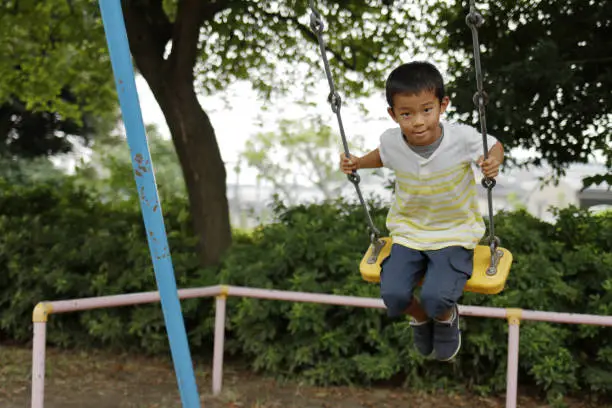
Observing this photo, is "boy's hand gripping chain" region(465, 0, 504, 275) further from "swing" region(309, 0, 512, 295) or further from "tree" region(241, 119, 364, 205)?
"tree" region(241, 119, 364, 205)

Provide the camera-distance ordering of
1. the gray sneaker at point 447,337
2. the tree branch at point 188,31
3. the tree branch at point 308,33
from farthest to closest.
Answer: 1. the tree branch at point 308,33
2. the tree branch at point 188,31
3. the gray sneaker at point 447,337

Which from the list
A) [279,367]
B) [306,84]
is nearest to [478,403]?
[279,367]

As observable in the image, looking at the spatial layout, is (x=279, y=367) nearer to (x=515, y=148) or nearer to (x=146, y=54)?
(x=515, y=148)

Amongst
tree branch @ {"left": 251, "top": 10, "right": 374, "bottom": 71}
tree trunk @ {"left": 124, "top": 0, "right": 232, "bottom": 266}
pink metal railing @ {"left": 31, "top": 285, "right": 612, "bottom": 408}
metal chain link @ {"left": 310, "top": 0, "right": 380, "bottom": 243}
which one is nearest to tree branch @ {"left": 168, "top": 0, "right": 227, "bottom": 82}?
tree trunk @ {"left": 124, "top": 0, "right": 232, "bottom": 266}

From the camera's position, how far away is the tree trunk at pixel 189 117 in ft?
21.6

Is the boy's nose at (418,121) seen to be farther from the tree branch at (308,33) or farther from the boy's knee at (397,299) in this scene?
the tree branch at (308,33)

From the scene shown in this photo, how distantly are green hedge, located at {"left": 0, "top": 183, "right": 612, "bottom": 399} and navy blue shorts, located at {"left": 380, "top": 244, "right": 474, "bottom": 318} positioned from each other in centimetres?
219

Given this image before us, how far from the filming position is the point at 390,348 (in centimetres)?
516

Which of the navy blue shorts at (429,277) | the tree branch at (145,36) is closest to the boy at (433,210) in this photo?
the navy blue shorts at (429,277)

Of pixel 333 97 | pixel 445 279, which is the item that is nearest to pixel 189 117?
pixel 333 97

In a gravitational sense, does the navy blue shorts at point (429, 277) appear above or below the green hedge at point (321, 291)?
above

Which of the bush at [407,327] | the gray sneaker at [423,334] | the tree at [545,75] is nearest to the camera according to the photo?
the gray sneaker at [423,334]

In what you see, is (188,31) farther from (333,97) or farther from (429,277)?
(429,277)

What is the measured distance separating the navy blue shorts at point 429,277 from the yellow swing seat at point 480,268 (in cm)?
5
